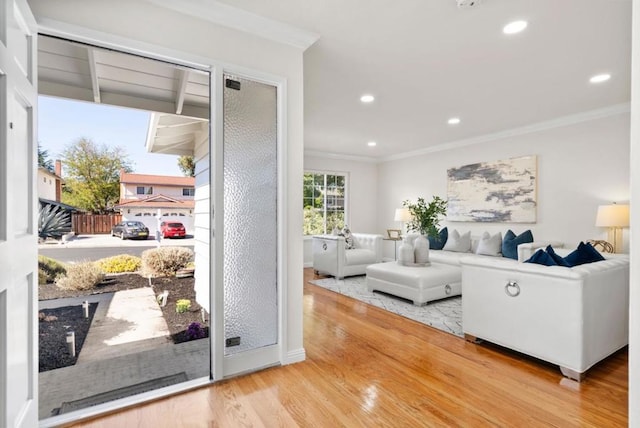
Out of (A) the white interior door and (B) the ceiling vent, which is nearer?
(A) the white interior door

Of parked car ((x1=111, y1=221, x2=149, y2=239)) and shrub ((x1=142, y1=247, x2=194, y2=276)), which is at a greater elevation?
parked car ((x1=111, y1=221, x2=149, y2=239))

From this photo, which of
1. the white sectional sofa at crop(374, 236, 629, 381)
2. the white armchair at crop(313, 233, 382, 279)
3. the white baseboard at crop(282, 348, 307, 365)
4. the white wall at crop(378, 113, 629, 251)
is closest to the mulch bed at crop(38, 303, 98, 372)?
the white baseboard at crop(282, 348, 307, 365)

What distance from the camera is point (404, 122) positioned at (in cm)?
496

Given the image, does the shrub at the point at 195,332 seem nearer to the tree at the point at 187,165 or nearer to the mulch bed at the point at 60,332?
the mulch bed at the point at 60,332

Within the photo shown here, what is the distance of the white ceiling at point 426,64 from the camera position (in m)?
2.22

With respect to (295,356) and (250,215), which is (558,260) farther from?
(250,215)

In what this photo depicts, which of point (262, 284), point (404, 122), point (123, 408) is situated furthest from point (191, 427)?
point (404, 122)

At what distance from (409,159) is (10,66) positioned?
22.5ft

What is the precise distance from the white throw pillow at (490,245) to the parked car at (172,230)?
4825 millimetres

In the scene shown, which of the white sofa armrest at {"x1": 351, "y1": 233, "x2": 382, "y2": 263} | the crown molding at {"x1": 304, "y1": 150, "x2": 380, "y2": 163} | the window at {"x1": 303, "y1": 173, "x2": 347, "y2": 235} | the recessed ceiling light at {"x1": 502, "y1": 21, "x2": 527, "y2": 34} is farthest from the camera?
the window at {"x1": 303, "y1": 173, "x2": 347, "y2": 235}

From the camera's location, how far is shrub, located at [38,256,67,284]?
3.89 metres

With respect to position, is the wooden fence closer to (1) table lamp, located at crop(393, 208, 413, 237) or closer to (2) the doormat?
(2) the doormat

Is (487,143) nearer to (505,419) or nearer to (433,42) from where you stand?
(433,42)

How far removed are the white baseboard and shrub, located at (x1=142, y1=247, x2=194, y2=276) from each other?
3139 mm
